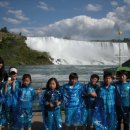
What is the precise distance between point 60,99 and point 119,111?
1135 mm

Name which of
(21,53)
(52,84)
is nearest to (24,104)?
(52,84)

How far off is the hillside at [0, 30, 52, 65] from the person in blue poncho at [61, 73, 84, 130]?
112901 mm

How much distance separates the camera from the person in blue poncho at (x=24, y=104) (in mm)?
6045

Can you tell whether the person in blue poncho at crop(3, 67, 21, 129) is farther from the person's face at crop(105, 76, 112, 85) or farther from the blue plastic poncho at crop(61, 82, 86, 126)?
the person's face at crop(105, 76, 112, 85)

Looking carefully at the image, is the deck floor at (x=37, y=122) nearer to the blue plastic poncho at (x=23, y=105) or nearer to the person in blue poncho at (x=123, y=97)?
the blue plastic poncho at (x=23, y=105)

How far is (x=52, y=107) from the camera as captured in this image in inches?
235

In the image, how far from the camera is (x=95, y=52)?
116 meters

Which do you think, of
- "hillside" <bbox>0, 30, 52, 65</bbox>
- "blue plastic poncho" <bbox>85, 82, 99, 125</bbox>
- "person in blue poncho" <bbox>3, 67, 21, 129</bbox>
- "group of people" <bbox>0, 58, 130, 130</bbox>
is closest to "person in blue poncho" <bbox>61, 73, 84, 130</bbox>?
"group of people" <bbox>0, 58, 130, 130</bbox>

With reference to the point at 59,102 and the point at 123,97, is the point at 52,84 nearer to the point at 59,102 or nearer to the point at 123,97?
the point at 59,102

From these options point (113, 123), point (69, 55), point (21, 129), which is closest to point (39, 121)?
point (21, 129)

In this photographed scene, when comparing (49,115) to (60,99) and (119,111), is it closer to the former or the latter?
(60,99)

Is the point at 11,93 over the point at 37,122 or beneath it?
over

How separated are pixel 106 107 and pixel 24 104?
1.52m

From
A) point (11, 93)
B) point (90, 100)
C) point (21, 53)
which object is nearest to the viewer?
point (11, 93)
